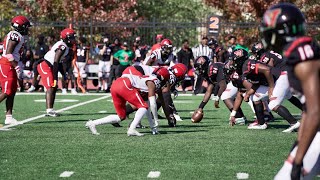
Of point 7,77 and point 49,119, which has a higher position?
point 7,77

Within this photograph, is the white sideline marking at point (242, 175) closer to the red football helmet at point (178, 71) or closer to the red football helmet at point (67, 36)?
the red football helmet at point (178, 71)

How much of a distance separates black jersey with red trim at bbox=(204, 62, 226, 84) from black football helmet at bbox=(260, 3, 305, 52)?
9812mm

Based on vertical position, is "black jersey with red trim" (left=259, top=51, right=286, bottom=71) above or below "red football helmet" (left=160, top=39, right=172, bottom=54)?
below

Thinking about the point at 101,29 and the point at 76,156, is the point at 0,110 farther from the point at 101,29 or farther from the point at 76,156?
the point at 101,29

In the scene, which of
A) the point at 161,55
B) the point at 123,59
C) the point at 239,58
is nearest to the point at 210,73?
the point at 161,55

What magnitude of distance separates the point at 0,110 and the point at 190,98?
25.1 feet

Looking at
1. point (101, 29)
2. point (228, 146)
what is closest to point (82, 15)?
point (101, 29)

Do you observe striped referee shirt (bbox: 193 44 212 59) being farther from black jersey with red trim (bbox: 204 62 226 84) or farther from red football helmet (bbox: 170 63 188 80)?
red football helmet (bbox: 170 63 188 80)

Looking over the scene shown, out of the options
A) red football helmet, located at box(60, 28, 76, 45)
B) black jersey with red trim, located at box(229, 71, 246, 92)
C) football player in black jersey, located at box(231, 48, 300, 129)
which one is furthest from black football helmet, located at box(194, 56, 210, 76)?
red football helmet, located at box(60, 28, 76, 45)

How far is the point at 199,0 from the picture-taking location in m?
43.9

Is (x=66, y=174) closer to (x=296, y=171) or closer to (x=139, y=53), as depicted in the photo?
(x=296, y=171)

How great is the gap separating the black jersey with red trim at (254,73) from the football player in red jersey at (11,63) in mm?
4220

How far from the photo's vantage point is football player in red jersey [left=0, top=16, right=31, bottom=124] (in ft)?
48.1

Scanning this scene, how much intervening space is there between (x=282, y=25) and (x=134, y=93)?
6656 millimetres
